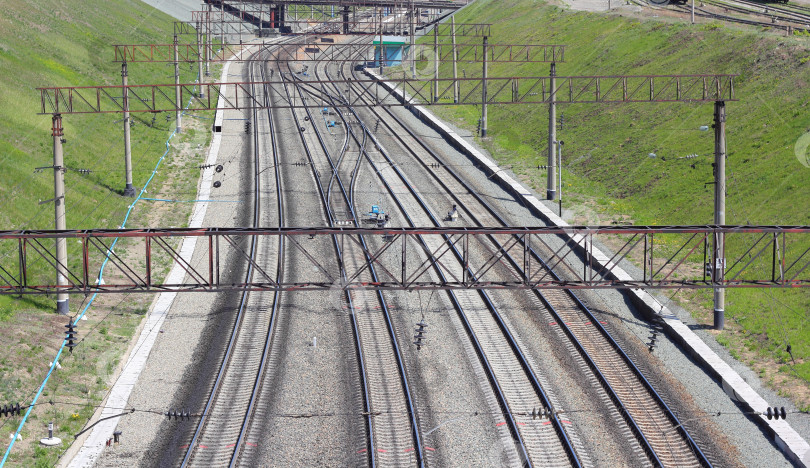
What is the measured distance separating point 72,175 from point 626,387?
88.5 ft

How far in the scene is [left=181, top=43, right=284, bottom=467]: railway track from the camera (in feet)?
68.2

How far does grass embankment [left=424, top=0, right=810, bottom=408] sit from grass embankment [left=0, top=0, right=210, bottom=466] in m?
18.1

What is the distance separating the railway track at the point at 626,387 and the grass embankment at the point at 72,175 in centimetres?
1190

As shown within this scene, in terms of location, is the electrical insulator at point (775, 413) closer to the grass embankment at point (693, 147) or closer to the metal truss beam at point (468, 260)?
the grass embankment at point (693, 147)

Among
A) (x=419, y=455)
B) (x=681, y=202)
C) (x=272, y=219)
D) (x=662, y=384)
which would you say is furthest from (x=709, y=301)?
(x=272, y=219)

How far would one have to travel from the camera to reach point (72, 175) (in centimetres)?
4006

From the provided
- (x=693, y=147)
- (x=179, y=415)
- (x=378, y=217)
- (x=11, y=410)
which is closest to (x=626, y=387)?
(x=179, y=415)

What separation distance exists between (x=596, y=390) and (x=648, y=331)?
4748mm

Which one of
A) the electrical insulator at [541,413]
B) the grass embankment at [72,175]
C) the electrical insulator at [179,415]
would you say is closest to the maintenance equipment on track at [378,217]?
the grass embankment at [72,175]

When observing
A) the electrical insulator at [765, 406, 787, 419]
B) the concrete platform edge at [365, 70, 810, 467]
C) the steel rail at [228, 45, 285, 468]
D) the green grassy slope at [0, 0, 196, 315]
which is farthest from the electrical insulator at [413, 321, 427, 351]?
the green grassy slope at [0, 0, 196, 315]

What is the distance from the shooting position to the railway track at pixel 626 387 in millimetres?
21125

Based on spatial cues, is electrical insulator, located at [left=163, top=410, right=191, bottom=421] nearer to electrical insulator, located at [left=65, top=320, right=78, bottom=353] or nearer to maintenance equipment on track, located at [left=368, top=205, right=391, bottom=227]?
electrical insulator, located at [left=65, top=320, right=78, bottom=353]

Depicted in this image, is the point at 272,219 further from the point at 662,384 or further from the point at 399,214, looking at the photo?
the point at 662,384

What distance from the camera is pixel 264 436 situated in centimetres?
2142
